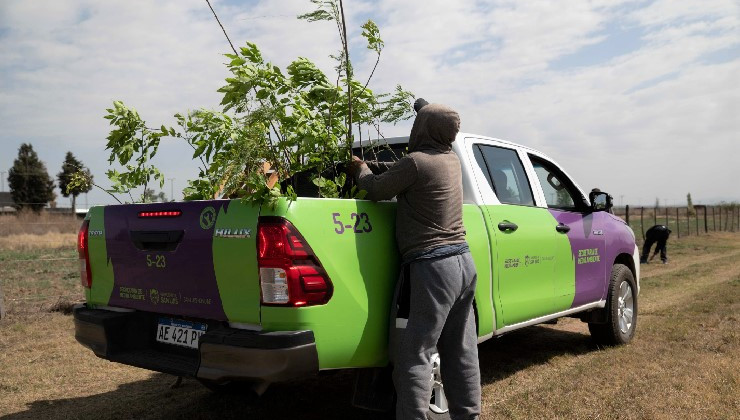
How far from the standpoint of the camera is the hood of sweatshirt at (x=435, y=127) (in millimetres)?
3383

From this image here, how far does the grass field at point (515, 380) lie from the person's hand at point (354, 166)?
117cm

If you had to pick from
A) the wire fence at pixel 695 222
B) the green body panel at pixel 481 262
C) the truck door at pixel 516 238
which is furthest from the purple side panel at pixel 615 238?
the wire fence at pixel 695 222

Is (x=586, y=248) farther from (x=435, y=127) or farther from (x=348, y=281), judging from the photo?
(x=348, y=281)

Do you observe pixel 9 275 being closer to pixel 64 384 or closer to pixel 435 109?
pixel 64 384

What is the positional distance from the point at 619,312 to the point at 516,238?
2.26 m

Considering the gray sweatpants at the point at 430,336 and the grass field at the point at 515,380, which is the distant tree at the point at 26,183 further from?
the gray sweatpants at the point at 430,336

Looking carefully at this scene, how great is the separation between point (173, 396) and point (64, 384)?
1.05 m

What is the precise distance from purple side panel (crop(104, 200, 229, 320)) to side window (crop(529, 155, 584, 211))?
304 cm

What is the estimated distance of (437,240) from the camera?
10.9 ft

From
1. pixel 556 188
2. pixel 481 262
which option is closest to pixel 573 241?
pixel 556 188

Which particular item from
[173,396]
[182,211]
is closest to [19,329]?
[173,396]

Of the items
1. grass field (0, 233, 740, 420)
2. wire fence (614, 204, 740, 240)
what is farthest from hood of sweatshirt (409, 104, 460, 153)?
wire fence (614, 204, 740, 240)

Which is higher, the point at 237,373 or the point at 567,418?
the point at 237,373

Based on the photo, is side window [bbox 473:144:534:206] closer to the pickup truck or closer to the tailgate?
the pickup truck
